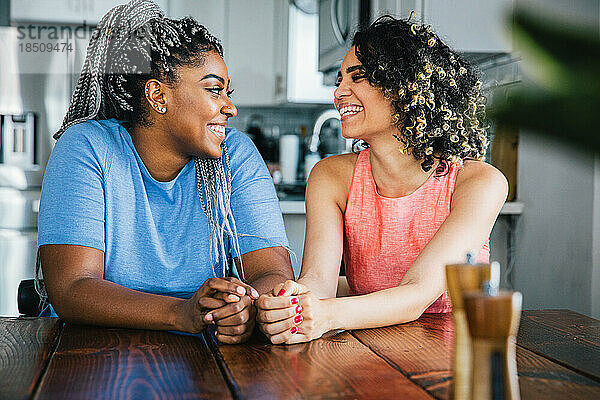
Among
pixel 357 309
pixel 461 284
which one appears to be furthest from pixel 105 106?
pixel 461 284

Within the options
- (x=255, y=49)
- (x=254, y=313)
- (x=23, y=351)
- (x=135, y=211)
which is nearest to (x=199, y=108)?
(x=135, y=211)

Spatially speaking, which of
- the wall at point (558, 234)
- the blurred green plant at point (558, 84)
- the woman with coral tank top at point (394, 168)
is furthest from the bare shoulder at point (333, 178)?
the blurred green plant at point (558, 84)

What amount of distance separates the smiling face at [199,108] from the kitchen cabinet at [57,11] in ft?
6.57

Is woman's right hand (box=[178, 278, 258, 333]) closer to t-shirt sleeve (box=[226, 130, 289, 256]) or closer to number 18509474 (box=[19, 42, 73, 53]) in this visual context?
t-shirt sleeve (box=[226, 130, 289, 256])

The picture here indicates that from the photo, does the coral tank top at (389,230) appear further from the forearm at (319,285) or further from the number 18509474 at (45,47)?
the number 18509474 at (45,47)

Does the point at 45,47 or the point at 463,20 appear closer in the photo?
the point at 463,20

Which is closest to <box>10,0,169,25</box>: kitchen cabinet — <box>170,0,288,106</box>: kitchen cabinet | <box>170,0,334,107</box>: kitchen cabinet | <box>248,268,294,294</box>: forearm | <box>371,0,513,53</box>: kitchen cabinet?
<box>170,0,334,107</box>: kitchen cabinet

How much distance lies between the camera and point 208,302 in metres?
1.07

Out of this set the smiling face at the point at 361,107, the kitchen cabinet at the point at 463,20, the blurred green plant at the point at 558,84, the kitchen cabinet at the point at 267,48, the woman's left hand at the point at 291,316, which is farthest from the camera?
the kitchen cabinet at the point at 267,48

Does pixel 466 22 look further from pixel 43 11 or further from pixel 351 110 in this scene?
pixel 43 11

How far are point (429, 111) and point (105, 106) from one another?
82 cm

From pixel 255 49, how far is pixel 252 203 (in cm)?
253

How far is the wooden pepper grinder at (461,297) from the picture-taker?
1.87ft

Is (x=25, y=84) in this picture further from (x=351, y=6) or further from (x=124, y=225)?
(x=124, y=225)
